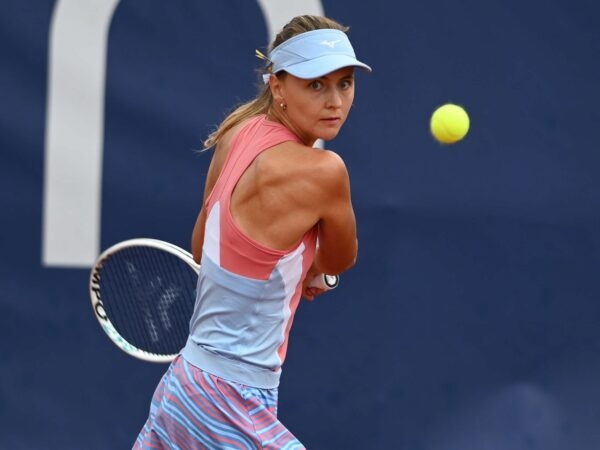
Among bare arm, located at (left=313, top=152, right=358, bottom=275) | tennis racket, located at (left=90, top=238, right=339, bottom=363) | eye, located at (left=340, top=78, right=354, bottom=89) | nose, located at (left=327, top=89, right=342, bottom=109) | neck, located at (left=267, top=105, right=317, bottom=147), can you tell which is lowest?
tennis racket, located at (left=90, top=238, right=339, bottom=363)

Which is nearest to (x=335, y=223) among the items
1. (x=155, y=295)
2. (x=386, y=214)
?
(x=155, y=295)

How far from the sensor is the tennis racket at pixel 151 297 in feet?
11.0

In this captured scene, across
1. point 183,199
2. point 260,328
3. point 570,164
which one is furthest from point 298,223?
point 570,164

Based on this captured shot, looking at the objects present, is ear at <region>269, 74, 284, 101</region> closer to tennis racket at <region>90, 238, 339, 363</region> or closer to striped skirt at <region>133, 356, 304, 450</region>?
striped skirt at <region>133, 356, 304, 450</region>

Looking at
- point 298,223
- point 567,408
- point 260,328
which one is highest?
point 298,223

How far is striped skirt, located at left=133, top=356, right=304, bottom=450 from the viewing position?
2.60 m

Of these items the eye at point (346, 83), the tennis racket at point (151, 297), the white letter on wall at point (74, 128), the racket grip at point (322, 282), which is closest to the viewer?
the eye at point (346, 83)

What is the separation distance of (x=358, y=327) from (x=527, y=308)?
0.60 metres

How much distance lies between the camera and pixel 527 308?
4.25m

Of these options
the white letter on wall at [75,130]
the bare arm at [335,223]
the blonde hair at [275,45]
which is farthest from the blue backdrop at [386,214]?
the bare arm at [335,223]

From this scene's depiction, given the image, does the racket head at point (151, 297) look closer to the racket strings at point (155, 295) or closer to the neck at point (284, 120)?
the racket strings at point (155, 295)

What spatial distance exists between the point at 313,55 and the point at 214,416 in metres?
0.81

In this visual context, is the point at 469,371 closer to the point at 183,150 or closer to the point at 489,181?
the point at 489,181

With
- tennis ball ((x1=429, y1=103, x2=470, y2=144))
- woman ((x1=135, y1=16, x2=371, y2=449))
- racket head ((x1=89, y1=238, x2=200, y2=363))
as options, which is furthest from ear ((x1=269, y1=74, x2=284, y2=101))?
racket head ((x1=89, y1=238, x2=200, y2=363))
